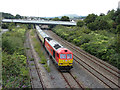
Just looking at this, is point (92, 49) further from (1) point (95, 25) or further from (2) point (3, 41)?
(1) point (95, 25)

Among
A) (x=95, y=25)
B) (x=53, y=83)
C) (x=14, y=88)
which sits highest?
(x=95, y=25)

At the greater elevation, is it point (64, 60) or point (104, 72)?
point (64, 60)

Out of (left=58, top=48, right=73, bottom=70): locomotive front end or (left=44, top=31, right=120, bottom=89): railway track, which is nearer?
(left=44, top=31, right=120, bottom=89): railway track

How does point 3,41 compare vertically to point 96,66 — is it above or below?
above

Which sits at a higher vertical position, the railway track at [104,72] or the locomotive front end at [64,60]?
the locomotive front end at [64,60]

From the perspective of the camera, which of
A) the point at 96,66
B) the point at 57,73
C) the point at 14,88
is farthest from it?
the point at 96,66

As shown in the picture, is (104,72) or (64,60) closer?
(64,60)

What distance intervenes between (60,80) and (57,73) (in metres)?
1.75

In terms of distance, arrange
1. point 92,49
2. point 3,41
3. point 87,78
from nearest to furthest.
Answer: point 87,78 → point 3,41 → point 92,49

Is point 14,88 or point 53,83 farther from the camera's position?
point 53,83

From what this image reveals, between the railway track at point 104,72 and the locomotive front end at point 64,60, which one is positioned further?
the locomotive front end at point 64,60

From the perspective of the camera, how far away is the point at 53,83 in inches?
476

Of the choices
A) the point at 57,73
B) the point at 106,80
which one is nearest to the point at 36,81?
the point at 57,73

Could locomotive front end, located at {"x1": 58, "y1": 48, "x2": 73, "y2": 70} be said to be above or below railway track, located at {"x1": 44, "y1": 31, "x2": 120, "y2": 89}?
above
